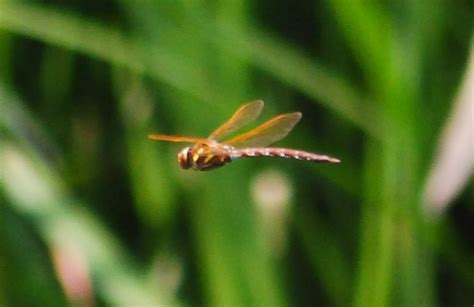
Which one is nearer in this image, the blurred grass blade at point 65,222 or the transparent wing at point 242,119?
the transparent wing at point 242,119

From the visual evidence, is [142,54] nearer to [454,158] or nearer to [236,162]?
[236,162]

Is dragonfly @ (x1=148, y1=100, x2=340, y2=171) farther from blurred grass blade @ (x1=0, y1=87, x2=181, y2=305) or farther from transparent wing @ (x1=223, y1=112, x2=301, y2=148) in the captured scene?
blurred grass blade @ (x1=0, y1=87, x2=181, y2=305)

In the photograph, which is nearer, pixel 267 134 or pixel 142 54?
pixel 267 134

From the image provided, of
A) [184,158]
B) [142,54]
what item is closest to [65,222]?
[142,54]

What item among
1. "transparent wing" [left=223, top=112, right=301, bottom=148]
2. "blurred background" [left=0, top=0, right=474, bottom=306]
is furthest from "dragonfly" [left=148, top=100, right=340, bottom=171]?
"blurred background" [left=0, top=0, right=474, bottom=306]

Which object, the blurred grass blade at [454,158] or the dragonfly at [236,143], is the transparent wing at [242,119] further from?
the blurred grass blade at [454,158]

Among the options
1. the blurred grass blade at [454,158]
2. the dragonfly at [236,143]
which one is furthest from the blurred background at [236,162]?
the dragonfly at [236,143]
